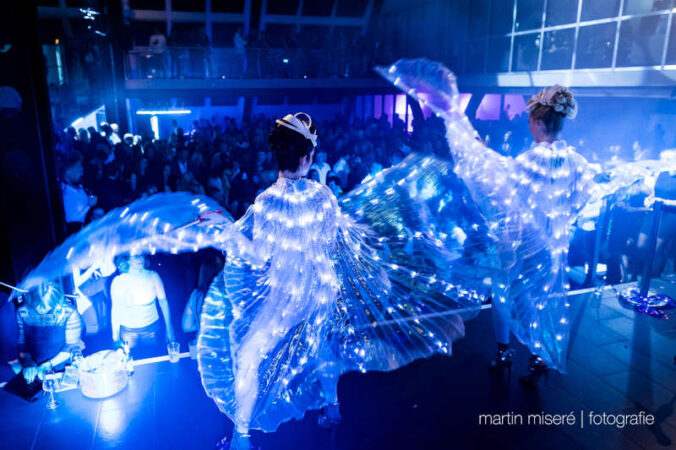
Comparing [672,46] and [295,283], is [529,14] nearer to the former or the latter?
[672,46]

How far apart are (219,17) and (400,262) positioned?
16681 mm

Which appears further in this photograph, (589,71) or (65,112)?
(65,112)

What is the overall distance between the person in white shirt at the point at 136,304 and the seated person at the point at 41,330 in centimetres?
39

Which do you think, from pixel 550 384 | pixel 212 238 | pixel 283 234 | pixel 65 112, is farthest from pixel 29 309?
pixel 65 112

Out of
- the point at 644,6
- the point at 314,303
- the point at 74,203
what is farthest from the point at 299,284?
the point at 644,6

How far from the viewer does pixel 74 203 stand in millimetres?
5191

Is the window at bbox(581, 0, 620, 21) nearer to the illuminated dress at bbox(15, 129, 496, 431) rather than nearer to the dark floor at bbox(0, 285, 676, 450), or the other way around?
the dark floor at bbox(0, 285, 676, 450)

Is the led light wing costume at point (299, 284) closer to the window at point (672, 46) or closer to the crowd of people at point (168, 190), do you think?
the crowd of people at point (168, 190)

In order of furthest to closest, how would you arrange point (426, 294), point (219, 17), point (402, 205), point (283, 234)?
point (219, 17)
point (402, 205)
point (426, 294)
point (283, 234)

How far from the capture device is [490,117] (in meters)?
15.1

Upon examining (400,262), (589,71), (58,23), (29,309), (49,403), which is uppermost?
(58,23)

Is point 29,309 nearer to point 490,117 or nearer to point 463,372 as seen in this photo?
point 463,372

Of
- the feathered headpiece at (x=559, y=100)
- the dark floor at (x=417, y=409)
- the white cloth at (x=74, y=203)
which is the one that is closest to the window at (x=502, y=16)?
the feathered headpiece at (x=559, y=100)

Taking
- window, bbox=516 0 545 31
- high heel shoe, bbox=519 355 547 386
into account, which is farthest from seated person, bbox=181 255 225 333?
window, bbox=516 0 545 31
